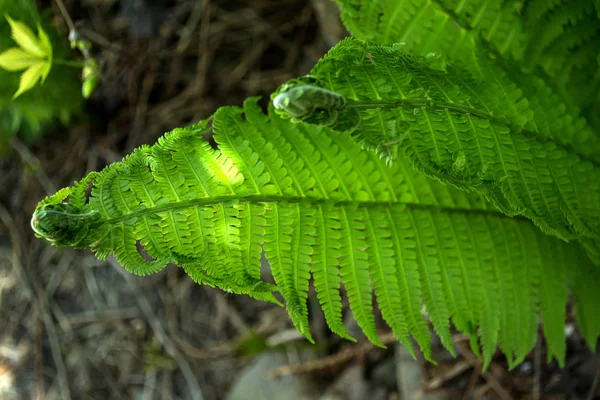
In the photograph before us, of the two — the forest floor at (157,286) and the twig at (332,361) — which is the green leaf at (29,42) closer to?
the forest floor at (157,286)

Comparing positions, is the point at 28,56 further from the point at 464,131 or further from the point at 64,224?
the point at 464,131

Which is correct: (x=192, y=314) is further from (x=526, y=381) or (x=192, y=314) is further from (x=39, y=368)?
(x=526, y=381)

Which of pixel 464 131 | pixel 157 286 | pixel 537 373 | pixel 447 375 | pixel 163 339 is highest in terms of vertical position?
pixel 464 131

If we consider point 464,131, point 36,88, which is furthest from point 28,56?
point 464,131

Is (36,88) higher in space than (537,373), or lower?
higher

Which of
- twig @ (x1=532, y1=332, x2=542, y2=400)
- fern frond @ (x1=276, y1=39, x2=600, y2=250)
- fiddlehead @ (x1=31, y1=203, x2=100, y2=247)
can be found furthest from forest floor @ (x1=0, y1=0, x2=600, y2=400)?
fiddlehead @ (x1=31, y1=203, x2=100, y2=247)

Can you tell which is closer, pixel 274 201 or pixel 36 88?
pixel 274 201

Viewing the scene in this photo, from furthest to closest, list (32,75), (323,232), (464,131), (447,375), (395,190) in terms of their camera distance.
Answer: (447,375) → (32,75) → (395,190) → (323,232) → (464,131)

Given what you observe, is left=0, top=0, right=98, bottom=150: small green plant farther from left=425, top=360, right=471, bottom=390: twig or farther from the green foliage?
left=425, top=360, right=471, bottom=390: twig

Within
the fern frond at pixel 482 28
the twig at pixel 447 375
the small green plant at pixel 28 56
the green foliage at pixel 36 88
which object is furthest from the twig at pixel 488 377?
the green foliage at pixel 36 88
